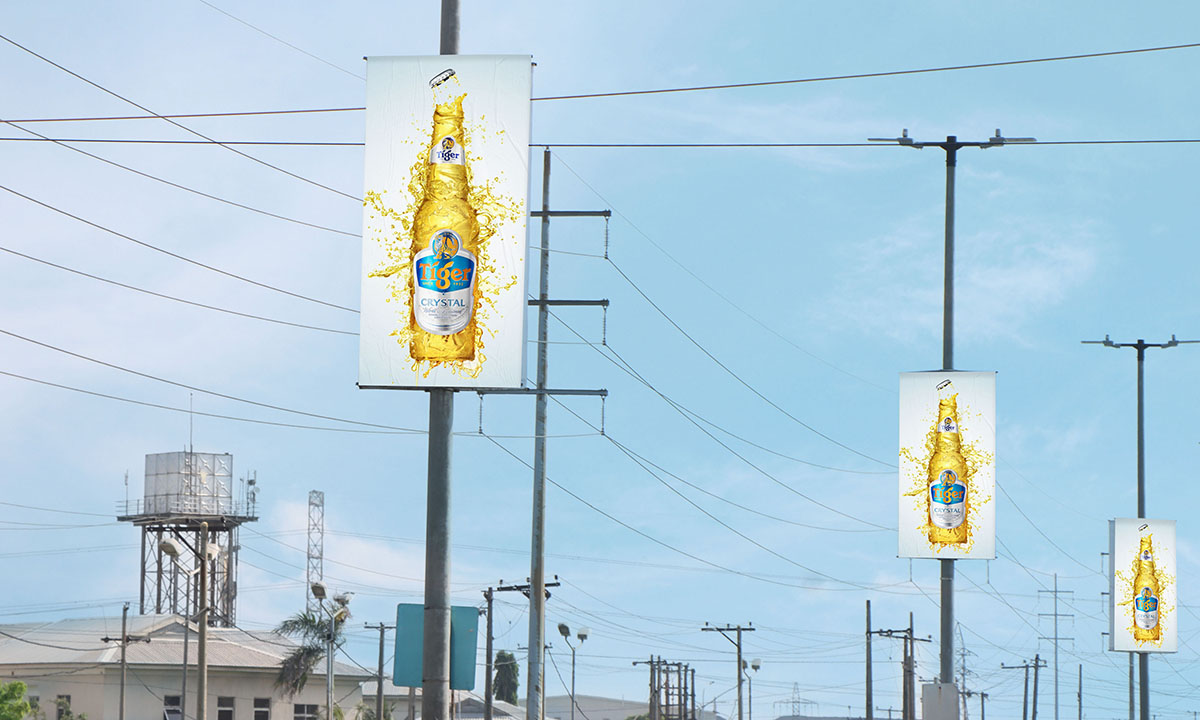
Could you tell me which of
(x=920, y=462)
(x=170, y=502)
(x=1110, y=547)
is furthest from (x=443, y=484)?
(x=170, y=502)

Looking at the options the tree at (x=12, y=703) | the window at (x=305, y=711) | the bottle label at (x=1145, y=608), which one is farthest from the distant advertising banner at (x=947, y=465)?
the window at (x=305, y=711)

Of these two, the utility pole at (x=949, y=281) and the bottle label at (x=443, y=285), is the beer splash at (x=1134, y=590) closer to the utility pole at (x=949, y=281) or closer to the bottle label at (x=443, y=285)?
the utility pole at (x=949, y=281)

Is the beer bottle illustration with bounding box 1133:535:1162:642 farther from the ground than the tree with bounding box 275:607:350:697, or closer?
farther from the ground

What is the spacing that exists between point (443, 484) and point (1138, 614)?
3524 cm

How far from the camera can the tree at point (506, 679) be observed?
15425cm

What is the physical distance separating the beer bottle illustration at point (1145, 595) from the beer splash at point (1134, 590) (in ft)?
0.27

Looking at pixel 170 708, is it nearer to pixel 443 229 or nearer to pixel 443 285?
pixel 443 285

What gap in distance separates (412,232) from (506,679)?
140230 mm

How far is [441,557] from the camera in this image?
691 inches

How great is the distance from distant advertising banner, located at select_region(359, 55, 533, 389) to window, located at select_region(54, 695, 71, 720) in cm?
7034

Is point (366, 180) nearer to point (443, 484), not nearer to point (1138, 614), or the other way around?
point (443, 484)

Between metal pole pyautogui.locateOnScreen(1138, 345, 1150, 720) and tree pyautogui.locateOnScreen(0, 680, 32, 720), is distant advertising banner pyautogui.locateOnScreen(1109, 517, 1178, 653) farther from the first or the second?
tree pyautogui.locateOnScreen(0, 680, 32, 720)

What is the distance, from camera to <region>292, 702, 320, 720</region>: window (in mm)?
90688

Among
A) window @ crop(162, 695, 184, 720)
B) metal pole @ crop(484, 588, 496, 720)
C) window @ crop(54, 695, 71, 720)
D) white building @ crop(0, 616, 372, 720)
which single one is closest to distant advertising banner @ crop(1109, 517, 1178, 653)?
metal pole @ crop(484, 588, 496, 720)
